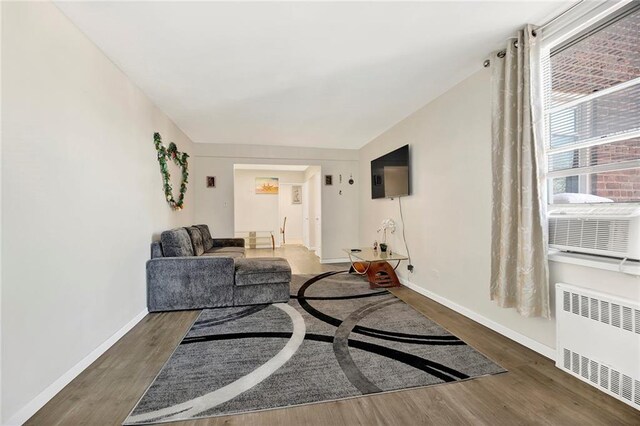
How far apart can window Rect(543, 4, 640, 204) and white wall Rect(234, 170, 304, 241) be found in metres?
7.25

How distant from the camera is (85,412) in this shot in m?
1.53

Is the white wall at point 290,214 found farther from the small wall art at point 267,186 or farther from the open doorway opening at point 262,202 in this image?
the small wall art at point 267,186

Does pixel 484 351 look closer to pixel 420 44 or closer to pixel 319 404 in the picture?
pixel 319 404

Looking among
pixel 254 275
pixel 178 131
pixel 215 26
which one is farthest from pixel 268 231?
pixel 215 26

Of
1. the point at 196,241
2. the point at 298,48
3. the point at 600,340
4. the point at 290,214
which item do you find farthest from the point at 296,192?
the point at 600,340

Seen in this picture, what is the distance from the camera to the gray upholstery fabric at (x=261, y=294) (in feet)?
10.6

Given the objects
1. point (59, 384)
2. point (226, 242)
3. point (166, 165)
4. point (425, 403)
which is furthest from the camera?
point (226, 242)

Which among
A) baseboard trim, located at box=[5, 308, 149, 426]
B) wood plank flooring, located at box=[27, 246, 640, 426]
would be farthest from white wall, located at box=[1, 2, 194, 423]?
wood plank flooring, located at box=[27, 246, 640, 426]

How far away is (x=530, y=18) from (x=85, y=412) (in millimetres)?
3812

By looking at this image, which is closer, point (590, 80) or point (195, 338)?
point (590, 80)

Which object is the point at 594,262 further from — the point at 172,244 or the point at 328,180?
the point at 328,180

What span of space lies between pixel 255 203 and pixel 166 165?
16.3ft

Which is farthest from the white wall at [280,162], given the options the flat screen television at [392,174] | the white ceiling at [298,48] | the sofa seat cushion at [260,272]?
the sofa seat cushion at [260,272]

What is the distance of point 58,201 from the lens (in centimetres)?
175
